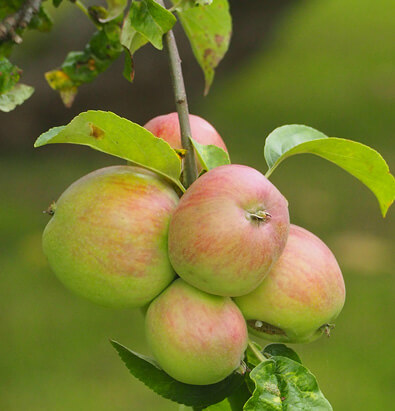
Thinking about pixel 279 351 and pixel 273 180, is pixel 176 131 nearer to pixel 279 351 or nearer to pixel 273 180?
pixel 279 351

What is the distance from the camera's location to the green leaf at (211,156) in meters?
0.56

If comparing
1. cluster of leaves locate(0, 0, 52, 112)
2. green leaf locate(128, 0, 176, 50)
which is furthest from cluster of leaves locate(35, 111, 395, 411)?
cluster of leaves locate(0, 0, 52, 112)

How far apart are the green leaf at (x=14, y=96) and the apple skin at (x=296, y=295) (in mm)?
338

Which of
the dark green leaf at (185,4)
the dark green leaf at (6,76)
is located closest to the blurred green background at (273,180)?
the dark green leaf at (6,76)

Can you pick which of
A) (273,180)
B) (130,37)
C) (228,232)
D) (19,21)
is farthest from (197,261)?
(273,180)

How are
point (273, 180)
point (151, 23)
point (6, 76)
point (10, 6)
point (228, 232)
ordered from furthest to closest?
point (273, 180) < point (10, 6) < point (6, 76) < point (151, 23) < point (228, 232)

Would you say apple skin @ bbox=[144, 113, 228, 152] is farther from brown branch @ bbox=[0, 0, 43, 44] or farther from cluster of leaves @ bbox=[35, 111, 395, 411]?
brown branch @ bbox=[0, 0, 43, 44]

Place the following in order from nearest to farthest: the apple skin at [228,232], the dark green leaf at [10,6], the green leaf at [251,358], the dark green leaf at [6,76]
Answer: the apple skin at [228,232] → the green leaf at [251,358] → the dark green leaf at [6,76] → the dark green leaf at [10,6]

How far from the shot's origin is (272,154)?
2.07ft

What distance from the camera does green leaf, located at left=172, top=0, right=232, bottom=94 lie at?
2.64 feet

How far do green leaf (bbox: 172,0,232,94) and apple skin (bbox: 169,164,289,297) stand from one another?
1.11ft

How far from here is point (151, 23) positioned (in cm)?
59

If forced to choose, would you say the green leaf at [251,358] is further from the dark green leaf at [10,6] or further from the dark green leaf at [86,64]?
the dark green leaf at [10,6]

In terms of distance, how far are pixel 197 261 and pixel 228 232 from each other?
33mm
